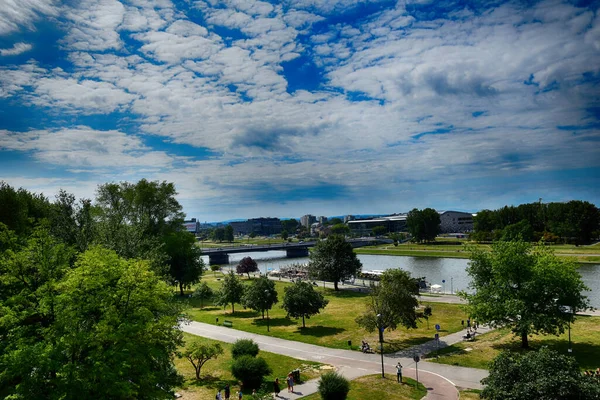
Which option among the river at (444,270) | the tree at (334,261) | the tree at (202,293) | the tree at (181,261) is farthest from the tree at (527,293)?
the tree at (181,261)

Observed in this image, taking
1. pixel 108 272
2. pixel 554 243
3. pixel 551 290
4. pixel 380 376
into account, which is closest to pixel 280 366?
pixel 380 376

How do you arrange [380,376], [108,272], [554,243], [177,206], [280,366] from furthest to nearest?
[554,243]
[177,206]
[280,366]
[380,376]
[108,272]

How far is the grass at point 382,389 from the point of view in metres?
24.5

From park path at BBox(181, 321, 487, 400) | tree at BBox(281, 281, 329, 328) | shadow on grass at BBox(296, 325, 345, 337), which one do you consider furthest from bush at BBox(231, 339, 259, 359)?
tree at BBox(281, 281, 329, 328)

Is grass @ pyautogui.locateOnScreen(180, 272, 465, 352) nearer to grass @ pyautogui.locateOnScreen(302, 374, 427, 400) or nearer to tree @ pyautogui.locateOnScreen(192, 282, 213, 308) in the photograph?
tree @ pyautogui.locateOnScreen(192, 282, 213, 308)

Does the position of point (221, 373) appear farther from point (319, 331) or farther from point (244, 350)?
point (319, 331)

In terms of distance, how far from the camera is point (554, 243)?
5044 inches

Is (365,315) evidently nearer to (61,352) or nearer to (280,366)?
(280,366)

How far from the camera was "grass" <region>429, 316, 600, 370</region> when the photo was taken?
2946cm

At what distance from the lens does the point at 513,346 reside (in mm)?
32969

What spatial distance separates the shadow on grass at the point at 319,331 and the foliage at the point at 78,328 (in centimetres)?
2224

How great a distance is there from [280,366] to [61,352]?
18.4 m

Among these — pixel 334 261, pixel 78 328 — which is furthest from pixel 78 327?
pixel 334 261

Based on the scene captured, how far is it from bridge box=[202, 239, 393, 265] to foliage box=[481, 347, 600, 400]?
110323mm
